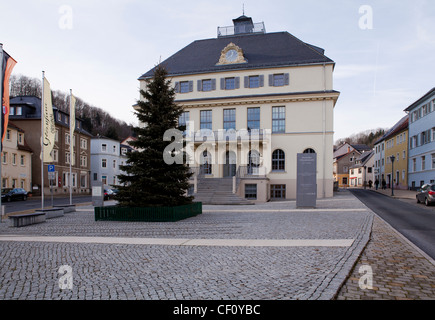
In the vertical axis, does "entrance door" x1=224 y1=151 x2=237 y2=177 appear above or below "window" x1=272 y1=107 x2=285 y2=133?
below

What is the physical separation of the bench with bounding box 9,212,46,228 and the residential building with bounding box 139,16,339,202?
1500 centimetres

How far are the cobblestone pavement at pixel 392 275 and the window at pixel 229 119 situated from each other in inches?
992

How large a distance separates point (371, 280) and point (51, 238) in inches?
352

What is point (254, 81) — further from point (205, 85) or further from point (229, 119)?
point (205, 85)

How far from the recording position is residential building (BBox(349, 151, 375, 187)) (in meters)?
80.7

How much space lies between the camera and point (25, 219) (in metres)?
13.6

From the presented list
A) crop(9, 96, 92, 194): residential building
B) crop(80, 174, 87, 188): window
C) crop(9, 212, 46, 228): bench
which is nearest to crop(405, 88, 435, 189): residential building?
crop(9, 212, 46, 228): bench

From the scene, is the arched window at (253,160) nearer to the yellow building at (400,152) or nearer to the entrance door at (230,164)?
the entrance door at (230,164)

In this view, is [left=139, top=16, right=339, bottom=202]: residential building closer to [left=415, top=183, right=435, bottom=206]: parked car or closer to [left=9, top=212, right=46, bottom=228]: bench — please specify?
[left=415, top=183, right=435, bottom=206]: parked car

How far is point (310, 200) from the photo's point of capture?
778 inches

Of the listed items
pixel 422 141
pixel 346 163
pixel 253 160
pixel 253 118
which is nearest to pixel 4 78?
pixel 253 160

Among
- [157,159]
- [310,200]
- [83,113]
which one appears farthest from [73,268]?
[83,113]

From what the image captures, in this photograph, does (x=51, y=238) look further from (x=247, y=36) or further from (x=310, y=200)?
(x=247, y=36)

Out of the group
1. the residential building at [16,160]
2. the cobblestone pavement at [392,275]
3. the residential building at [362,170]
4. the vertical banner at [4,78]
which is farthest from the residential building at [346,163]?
the cobblestone pavement at [392,275]
